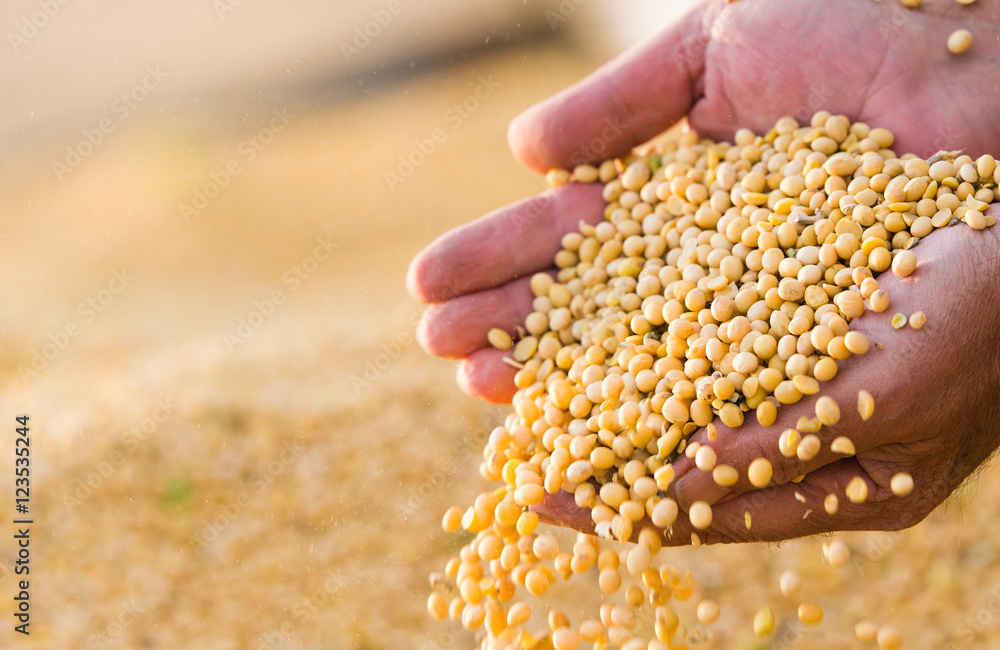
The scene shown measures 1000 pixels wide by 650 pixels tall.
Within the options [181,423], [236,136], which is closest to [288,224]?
[236,136]

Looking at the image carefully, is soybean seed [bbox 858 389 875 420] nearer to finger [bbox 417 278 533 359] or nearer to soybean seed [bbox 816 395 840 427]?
soybean seed [bbox 816 395 840 427]

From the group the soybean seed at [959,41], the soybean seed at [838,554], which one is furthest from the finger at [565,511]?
the soybean seed at [959,41]

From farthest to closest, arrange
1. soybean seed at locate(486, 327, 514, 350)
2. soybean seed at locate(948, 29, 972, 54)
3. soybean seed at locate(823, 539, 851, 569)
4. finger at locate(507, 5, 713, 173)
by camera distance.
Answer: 1. finger at locate(507, 5, 713, 173)
2. soybean seed at locate(486, 327, 514, 350)
3. soybean seed at locate(948, 29, 972, 54)
4. soybean seed at locate(823, 539, 851, 569)

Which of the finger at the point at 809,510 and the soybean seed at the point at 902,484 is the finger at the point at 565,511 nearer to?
the finger at the point at 809,510

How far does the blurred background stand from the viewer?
2127 millimetres

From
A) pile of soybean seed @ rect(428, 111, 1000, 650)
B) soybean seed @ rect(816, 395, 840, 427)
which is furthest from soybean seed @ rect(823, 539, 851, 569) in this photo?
soybean seed @ rect(816, 395, 840, 427)

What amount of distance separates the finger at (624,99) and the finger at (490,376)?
1.65 feet

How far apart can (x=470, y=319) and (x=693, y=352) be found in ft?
1.71

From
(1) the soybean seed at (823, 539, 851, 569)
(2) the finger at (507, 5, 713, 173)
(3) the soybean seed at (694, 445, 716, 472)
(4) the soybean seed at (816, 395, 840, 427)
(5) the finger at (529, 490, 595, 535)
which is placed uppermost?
(2) the finger at (507, 5, 713, 173)

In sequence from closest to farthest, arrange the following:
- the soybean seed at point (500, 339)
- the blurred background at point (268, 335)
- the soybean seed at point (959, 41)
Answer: the soybean seed at point (959, 41) → the soybean seed at point (500, 339) → the blurred background at point (268, 335)

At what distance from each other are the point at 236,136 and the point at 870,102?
392cm

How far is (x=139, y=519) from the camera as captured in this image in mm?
2240

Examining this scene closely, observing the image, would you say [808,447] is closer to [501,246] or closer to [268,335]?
[501,246]

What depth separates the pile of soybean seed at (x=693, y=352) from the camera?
3.78ft
